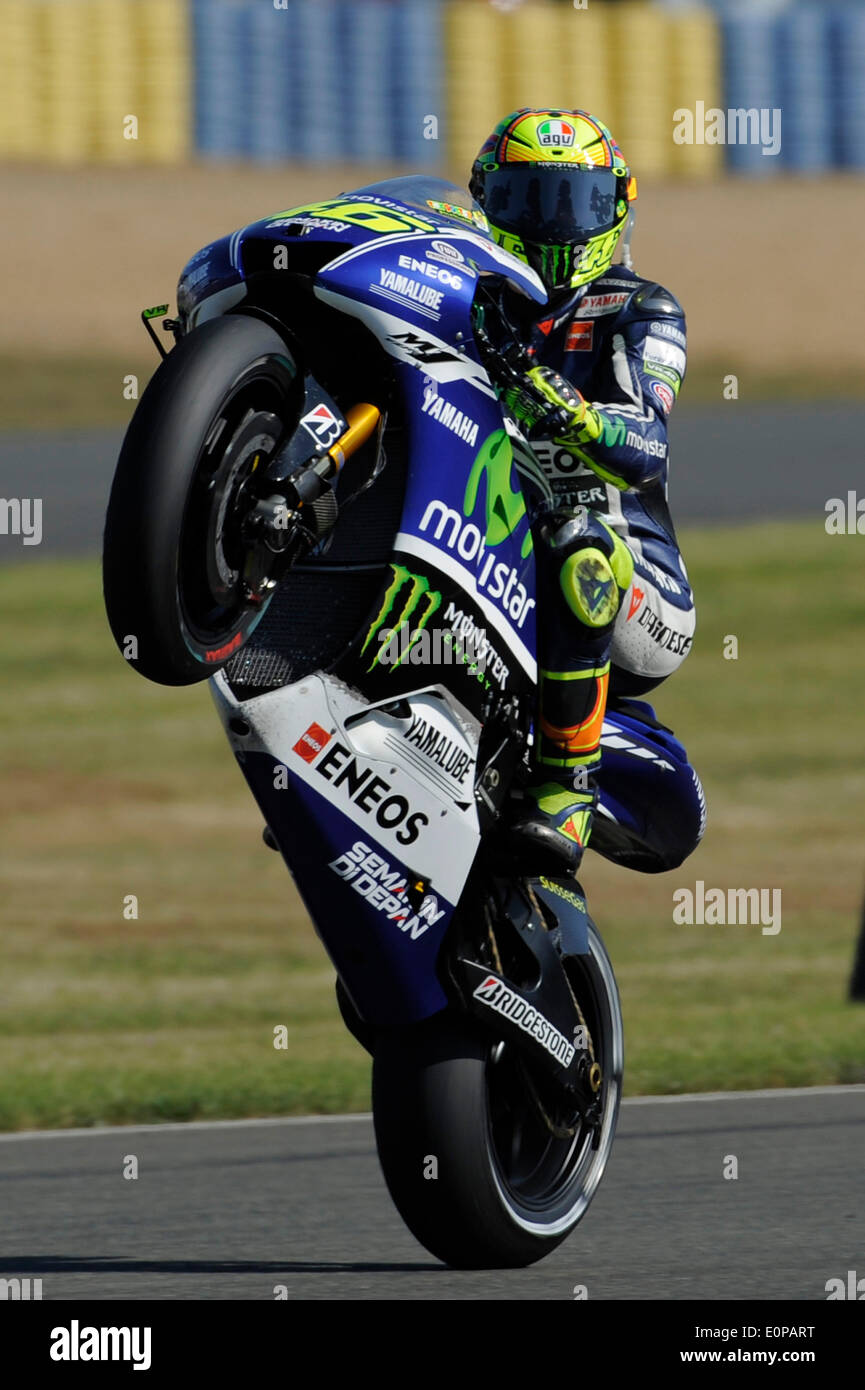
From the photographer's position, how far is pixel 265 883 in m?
13.7

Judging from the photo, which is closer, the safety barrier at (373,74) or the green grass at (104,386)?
the green grass at (104,386)

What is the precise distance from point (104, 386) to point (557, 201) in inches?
801

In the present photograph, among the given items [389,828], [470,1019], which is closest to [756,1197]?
[470,1019]

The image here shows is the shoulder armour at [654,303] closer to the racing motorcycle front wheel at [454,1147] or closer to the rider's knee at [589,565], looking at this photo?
the rider's knee at [589,565]

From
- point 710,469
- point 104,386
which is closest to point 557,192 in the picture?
point 710,469

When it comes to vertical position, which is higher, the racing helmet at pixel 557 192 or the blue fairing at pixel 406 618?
the racing helmet at pixel 557 192

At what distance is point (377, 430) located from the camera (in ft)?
16.8

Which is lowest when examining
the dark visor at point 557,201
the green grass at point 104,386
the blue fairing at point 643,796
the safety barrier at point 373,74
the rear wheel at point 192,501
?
the blue fairing at point 643,796

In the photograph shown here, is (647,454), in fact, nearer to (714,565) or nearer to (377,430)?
(377,430)

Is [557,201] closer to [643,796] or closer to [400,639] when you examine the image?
[400,639]

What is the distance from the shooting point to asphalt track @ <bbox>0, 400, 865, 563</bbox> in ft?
68.6

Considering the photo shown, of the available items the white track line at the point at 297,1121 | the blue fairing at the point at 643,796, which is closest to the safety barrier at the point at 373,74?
the white track line at the point at 297,1121

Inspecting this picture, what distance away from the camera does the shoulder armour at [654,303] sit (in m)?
5.68
